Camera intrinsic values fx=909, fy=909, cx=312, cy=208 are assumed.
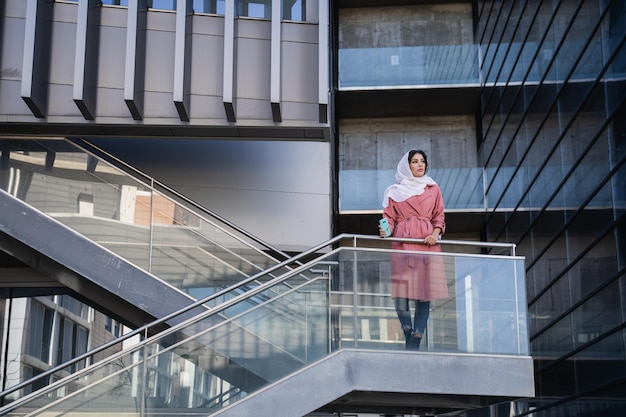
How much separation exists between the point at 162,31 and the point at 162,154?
3394mm

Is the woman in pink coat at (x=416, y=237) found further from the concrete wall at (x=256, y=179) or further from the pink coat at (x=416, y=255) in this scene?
the concrete wall at (x=256, y=179)

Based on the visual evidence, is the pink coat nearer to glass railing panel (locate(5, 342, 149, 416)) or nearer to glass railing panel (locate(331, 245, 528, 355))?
glass railing panel (locate(331, 245, 528, 355))

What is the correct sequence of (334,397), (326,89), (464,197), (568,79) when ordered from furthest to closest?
(464,197), (568,79), (326,89), (334,397)

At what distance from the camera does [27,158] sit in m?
13.5

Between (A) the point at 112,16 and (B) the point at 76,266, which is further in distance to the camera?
(A) the point at 112,16

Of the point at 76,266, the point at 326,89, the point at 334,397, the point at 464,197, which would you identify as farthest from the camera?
the point at 464,197

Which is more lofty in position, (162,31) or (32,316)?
(162,31)

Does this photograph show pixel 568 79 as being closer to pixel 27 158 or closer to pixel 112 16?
pixel 112 16

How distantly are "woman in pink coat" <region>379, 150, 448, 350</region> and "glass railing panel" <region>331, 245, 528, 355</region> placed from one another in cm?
5

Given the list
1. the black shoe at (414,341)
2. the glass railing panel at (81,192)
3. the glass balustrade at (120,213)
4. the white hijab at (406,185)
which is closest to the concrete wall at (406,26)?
the glass balustrade at (120,213)

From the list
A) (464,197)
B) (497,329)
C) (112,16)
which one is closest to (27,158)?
(112,16)

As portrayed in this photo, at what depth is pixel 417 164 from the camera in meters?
10.7

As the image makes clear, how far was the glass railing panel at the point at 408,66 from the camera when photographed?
83.2ft

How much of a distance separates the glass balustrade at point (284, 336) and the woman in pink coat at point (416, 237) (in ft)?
0.23
